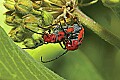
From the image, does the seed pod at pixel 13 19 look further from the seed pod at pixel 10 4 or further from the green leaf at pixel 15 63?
the green leaf at pixel 15 63

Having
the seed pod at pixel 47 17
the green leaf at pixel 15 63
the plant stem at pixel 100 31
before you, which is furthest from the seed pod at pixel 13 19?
the green leaf at pixel 15 63

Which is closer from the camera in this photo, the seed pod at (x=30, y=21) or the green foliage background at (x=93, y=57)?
the seed pod at (x=30, y=21)

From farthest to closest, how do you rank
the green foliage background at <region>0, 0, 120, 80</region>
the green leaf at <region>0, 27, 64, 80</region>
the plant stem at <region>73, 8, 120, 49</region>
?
A: 1. the green foliage background at <region>0, 0, 120, 80</region>
2. the plant stem at <region>73, 8, 120, 49</region>
3. the green leaf at <region>0, 27, 64, 80</region>

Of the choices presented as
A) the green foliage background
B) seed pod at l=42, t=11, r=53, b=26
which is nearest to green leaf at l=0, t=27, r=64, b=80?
seed pod at l=42, t=11, r=53, b=26

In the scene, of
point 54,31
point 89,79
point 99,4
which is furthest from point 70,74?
point 54,31

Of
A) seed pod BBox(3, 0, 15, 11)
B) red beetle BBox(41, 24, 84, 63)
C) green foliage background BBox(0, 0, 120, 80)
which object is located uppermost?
seed pod BBox(3, 0, 15, 11)

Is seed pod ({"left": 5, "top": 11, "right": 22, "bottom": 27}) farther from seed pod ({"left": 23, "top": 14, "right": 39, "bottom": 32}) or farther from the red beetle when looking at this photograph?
the red beetle

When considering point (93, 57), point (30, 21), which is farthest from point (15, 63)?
point (93, 57)

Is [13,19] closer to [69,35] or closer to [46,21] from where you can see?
[46,21]
